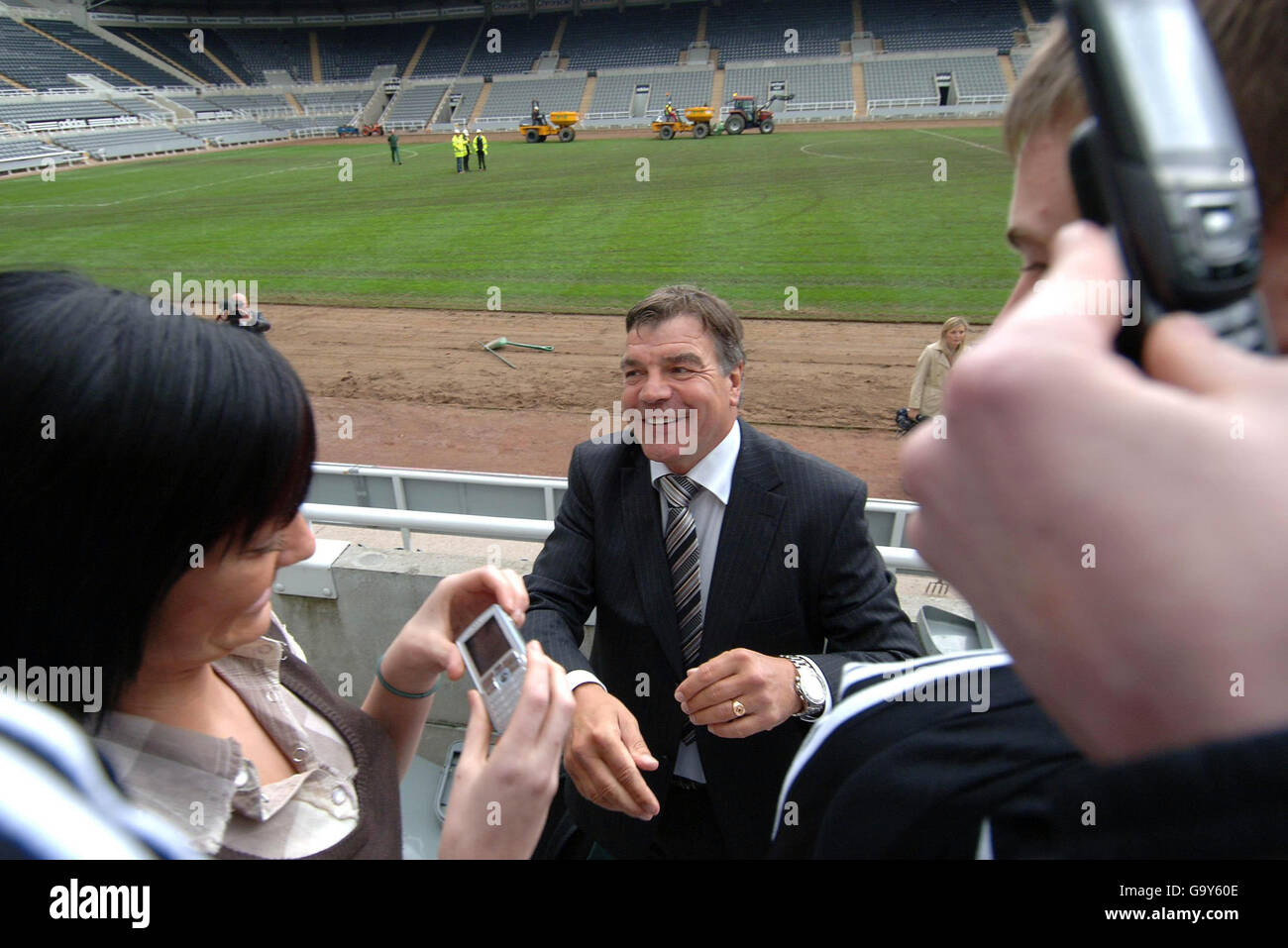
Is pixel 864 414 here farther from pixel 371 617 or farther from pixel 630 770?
pixel 630 770

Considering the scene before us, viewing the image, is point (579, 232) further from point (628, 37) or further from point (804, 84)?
point (628, 37)

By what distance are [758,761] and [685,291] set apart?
5.32 feet

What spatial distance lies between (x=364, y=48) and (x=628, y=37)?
20.5m

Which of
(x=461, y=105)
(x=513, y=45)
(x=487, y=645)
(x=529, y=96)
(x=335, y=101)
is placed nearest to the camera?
(x=487, y=645)

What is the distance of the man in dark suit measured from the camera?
199 cm

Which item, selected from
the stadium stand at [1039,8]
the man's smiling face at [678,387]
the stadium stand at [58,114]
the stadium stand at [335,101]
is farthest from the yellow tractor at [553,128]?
the man's smiling face at [678,387]

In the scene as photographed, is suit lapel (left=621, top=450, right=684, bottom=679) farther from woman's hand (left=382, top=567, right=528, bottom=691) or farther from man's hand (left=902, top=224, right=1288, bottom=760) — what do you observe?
man's hand (left=902, top=224, right=1288, bottom=760)

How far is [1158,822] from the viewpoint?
48 cm

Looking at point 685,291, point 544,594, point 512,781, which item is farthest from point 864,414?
point 512,781

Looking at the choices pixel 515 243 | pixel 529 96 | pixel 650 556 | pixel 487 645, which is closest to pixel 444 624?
pixel 487 645

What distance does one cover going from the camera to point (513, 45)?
52.9m

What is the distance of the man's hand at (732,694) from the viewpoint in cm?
179


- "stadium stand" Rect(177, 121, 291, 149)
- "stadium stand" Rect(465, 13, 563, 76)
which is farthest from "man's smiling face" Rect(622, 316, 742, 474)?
"stadium stand" Rect(465, 13, 563, 76)

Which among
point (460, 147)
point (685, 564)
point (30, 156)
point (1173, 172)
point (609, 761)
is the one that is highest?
point (30, 156)
